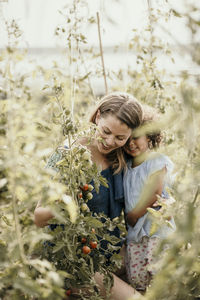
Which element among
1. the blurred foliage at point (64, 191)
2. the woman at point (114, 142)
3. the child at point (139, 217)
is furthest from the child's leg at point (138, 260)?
the blurred foliage at point (64, 191)

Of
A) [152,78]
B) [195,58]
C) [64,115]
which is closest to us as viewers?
[195,58]

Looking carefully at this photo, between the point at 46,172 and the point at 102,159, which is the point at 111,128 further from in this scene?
the point at 46,172

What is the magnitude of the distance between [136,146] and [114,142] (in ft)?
0.81

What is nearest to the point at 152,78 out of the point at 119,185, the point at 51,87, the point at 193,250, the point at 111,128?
the point at 111,128

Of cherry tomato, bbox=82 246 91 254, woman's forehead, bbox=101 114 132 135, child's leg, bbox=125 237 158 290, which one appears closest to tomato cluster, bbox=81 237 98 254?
cherry tomato, bbox=82 246 91 254

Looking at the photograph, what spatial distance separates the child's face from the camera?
174 cm

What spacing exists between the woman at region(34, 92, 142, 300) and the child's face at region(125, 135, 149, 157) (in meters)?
0.06

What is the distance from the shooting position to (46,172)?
25.8 inches

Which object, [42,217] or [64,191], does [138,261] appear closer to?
[42,217]

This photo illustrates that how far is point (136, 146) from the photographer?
1.75m

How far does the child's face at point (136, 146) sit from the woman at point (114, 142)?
6cm

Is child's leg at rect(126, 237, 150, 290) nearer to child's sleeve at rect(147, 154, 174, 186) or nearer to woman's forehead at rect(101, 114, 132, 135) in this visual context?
child's sleeve at rect(147, 154, 174, 186)

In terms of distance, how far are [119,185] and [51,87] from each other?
867 millimetres

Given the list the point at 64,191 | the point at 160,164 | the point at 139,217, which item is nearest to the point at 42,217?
the point at 64,191
